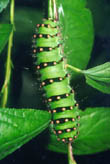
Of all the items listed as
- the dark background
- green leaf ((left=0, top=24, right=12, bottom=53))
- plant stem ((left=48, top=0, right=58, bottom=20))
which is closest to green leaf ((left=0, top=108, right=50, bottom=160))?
green leaf ((left=0, top=24, right=12, bottom=53))

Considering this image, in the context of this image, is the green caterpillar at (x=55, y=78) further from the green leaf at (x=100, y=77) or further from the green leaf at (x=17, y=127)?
the green leaf at (x=17, y=127)

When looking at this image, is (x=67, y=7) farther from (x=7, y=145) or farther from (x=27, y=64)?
(x=7, y=145)

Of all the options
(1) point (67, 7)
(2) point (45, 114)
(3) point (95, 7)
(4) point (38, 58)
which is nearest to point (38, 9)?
(3) point (95, 7)

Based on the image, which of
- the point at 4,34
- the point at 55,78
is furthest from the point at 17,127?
the point at 55,78

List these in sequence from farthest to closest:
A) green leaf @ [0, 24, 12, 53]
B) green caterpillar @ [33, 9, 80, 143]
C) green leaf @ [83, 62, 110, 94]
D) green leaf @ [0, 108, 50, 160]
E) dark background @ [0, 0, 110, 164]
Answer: dark background @ [0, 0, 110, 164] → green caterpillar @ [33, 9, 80, 143] → green leaf @ [83, 62, 110, 94] → green leaf @ [0, 24, 12, 53] → green leaf @ [0, 108, 50, 160]

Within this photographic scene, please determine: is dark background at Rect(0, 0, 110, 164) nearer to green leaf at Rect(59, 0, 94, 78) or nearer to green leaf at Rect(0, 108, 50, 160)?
green leaf at Rect(59, 0, 94, 78)

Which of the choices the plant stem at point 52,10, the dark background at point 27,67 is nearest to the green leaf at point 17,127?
the plant stem at point 52,10

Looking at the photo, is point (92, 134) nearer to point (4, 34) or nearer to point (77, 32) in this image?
point (77, 32)
